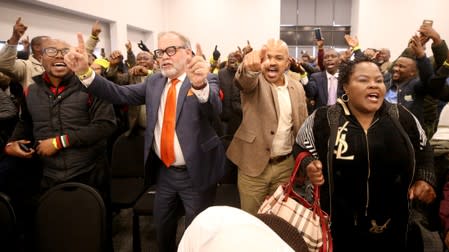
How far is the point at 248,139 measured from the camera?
201 cm

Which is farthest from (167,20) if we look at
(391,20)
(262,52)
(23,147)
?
(262,52)

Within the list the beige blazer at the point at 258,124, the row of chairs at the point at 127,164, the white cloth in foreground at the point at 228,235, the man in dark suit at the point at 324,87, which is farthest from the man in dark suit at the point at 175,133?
the man in dark suit at the point at 324,87

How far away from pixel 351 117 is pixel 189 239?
49.2 inches

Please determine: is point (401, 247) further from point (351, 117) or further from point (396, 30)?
point (396, 30)

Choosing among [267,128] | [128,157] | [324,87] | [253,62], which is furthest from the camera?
[324,87]

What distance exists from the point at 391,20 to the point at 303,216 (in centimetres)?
1025

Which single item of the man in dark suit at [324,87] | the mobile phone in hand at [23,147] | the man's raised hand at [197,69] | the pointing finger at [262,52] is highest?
the pointing finger at [262,52]

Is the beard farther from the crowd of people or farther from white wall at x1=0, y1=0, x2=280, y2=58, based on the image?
white wall at x1=0, y1=0, x2=280, y2=58

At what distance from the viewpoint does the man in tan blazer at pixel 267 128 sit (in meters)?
1.98

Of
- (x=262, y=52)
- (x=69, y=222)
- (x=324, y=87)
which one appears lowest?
(x=69, y=222)

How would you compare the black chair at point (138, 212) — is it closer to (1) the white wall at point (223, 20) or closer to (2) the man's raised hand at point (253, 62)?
(2) the man's raised hand at point (253, 62)

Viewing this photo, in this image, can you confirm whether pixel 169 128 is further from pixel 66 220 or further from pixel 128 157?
pixel 128 157

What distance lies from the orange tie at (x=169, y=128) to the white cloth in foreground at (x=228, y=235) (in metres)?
1.19

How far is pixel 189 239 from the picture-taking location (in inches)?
29.3
